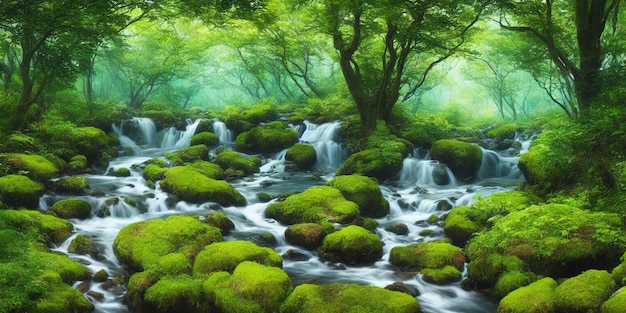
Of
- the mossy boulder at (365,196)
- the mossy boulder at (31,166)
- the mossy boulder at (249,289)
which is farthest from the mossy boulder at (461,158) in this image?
the mossy boulder at (31,166)

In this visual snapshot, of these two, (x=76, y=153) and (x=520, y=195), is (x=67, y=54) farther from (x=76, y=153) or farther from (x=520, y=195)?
(x=520, y=195)

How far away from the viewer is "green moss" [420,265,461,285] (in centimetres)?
779

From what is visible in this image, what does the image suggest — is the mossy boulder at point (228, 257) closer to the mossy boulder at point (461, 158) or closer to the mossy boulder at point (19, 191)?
the mossy boulder at point (19, 191)

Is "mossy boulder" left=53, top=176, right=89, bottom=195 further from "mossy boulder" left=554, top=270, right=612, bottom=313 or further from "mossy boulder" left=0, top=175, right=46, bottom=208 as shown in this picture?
"mossy boulder" left=554, top=270, right=612, bottom=313

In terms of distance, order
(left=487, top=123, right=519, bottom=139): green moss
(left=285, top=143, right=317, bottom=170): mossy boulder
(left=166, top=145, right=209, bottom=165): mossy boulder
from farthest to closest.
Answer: (left=487, top=123, right=519, bottom=139): green moss → (left=285, top=143, right=317, bottom=170): mossy boulder → (left=166, top=145, right=209, bottom=165): mossy boulder

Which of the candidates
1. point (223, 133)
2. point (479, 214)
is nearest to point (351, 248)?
point (479, 214)

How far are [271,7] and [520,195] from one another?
1315cm

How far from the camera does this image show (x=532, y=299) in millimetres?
6133

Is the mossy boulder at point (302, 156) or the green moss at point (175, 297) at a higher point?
the mossy boulder at point (302, 156)

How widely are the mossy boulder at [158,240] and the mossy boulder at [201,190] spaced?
112 inches

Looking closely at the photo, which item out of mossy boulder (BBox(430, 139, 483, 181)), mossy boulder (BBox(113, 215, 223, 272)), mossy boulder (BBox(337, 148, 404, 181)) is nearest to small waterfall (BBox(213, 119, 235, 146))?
mossy boulder (BBox(337, 148, 404, 181))

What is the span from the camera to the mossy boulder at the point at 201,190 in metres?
12.2

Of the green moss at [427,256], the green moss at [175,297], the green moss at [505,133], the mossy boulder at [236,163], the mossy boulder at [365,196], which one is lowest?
the green moss at [175,297]

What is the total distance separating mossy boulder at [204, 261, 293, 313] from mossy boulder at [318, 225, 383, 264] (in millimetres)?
2212
